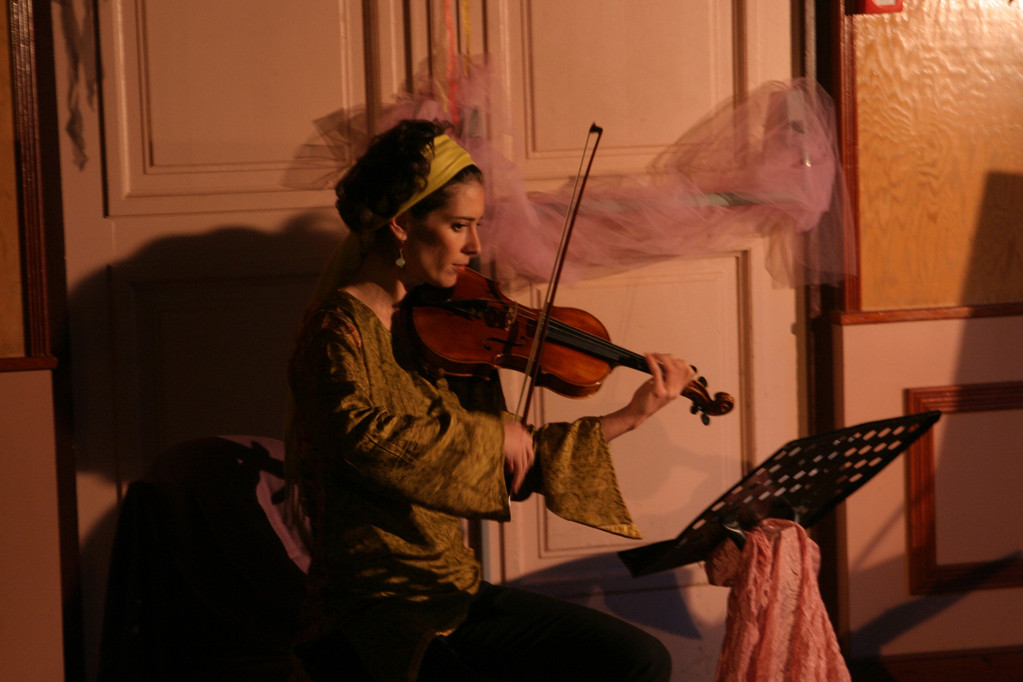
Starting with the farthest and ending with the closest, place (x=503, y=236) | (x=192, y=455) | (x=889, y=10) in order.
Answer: (x=889, y=10) < (x=503, y=236) < (x=192, y=455)

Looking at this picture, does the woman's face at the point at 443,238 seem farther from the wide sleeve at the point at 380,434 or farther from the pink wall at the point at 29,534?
the pink wall at the point at 29,534

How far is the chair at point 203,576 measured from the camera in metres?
1.60

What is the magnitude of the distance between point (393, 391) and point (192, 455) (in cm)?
44

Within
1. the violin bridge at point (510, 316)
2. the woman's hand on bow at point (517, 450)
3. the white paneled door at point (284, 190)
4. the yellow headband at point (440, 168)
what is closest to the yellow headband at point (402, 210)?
the yellow headband at point (440, 168)

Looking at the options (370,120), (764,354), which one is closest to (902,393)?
(764,354)

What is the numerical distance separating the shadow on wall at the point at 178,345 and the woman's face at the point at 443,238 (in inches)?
26.4

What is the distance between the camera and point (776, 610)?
1.64 metres

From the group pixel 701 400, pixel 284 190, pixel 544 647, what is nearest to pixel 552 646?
pixel 544 647

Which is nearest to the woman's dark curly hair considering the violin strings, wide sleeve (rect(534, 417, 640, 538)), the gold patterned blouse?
the gold patterned blouse

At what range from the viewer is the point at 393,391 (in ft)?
5.14

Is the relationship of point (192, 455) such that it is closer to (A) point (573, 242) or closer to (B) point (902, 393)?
(A) point (573, 242)

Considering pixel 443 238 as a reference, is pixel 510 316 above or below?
below

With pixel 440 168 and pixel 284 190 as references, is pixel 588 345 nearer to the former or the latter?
pixel 440 168

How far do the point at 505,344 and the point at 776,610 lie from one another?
68 cm
